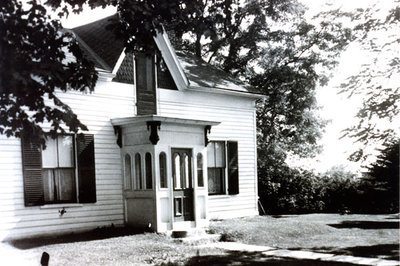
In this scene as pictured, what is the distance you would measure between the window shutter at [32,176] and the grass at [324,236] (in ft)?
17.4

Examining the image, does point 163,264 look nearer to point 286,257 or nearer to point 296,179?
point 286,257

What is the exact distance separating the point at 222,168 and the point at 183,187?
3.57 metres

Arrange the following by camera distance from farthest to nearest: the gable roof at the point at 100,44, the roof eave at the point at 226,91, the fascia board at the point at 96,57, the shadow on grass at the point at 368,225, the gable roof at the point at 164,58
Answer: the roof eave at the point at 226,91 → the shadow on grass at the point at 368,225 → the gable roof at the point at 164,58 → the gable roof at the point at 100,44 → the fascia board at the point at 96,57

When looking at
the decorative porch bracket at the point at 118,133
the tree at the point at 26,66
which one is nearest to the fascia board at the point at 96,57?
the decorative porch bracket at the point at 118,133

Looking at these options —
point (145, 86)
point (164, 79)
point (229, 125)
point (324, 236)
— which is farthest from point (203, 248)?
point (229, 125)

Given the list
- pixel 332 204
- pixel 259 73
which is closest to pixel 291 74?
pixel 259 73

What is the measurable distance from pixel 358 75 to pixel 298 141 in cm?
1912

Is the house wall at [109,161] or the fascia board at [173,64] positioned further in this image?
the fascia board at [173,64]

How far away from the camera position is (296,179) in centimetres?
2442

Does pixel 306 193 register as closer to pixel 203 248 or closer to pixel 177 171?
pixel 177 171

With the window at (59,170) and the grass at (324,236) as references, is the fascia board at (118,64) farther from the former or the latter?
the grass at (324,236)

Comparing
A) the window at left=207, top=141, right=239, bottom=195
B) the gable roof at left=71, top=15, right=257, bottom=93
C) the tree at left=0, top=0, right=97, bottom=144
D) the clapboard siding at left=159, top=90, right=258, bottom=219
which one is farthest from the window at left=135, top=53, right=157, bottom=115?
the tree at left=0, top=0, right=97, bottom=144

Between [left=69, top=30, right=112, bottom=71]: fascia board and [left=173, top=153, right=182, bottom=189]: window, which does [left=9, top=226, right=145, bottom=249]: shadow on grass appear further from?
[left=69, top=30, right=112, bottom=71]: fascia board

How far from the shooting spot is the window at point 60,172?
1166 centimetres
